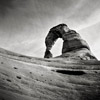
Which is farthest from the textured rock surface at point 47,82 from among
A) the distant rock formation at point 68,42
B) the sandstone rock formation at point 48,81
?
the distant rock formation at point 68,42

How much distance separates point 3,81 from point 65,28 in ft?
67.5

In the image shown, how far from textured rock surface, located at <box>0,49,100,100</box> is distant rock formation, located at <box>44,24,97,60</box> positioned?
8.38m

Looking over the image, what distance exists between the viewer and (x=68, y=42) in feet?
78.0

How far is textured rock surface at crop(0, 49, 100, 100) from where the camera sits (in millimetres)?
6680

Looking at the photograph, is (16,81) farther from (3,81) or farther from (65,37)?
(65,37)

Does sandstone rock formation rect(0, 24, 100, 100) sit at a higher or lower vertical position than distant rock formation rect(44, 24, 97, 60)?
lower

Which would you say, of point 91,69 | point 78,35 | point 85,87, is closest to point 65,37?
point 78,35

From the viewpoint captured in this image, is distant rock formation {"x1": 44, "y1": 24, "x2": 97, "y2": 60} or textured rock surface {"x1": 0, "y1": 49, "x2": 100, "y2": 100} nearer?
textured rock surface {"x1": 0, "y1": 49, "x2": 100, "y2": 100}

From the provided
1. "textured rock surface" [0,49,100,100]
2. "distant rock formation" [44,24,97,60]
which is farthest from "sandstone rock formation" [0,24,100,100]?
"distant rock formation" [44,24,97,60]

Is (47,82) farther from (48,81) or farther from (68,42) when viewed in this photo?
(68,42)

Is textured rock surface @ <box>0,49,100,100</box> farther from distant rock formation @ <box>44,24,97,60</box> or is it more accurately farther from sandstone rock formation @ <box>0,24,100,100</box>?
distant rock formation @ <box>44,24,97,60</box>

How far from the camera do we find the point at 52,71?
10734 millimetres

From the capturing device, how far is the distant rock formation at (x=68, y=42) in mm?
21083

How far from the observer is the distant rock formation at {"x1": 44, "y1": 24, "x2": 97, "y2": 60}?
830 inches
